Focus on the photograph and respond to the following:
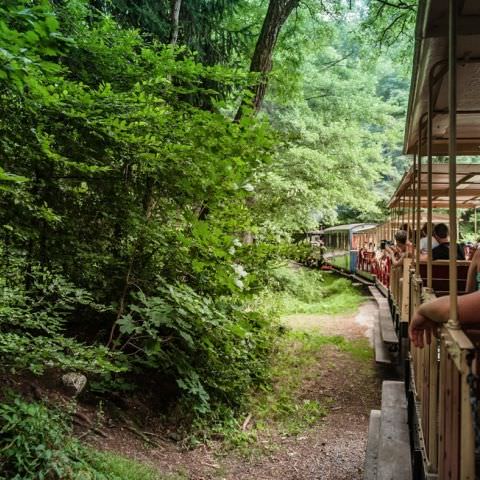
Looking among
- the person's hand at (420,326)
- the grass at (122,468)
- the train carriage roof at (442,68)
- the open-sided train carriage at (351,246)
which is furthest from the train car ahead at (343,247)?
the person's hand at (420,326)

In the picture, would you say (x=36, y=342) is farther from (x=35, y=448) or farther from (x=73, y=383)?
(x=73, y=383)

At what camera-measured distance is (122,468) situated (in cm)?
411

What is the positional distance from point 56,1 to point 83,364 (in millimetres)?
4637

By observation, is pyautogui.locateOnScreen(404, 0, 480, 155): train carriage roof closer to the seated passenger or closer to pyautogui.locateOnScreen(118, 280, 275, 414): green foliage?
the seated passenger

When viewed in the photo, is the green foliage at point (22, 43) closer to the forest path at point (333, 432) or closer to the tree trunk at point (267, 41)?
the forest path at point (333, 432)

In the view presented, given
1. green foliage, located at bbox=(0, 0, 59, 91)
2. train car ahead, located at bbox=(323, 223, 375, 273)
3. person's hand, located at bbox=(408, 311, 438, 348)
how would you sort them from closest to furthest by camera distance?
person's hand, located at bbox=(408, 311, 438, 348)
green foliage, located at bbox=(0, 0, 59, 91)
train car ahead, located at bbox=(323, 223, 375, 273)

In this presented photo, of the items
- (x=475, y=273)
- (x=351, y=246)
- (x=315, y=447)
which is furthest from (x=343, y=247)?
(x=475, y=273)

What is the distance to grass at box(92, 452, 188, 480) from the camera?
400cm

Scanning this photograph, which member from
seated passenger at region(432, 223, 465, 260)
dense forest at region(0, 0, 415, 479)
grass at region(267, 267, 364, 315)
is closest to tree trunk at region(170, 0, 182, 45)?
dense forest at region(0, 0, 415, 479)

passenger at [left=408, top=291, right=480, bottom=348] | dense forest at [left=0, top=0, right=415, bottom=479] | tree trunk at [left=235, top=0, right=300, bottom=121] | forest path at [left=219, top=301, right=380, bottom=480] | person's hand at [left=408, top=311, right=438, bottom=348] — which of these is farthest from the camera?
tree trunk at [left=235, top=0, right=300, bottom=121]

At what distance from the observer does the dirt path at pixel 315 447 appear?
16.7ft

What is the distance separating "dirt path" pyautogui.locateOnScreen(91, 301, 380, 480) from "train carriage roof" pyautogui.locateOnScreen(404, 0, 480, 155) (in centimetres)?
391

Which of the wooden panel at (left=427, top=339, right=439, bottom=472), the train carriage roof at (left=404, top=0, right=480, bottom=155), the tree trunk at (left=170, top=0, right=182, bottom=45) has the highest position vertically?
the tree trunk at (left=170, top=0, right=182, bottom=45)

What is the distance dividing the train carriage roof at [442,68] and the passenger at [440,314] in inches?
49.8
